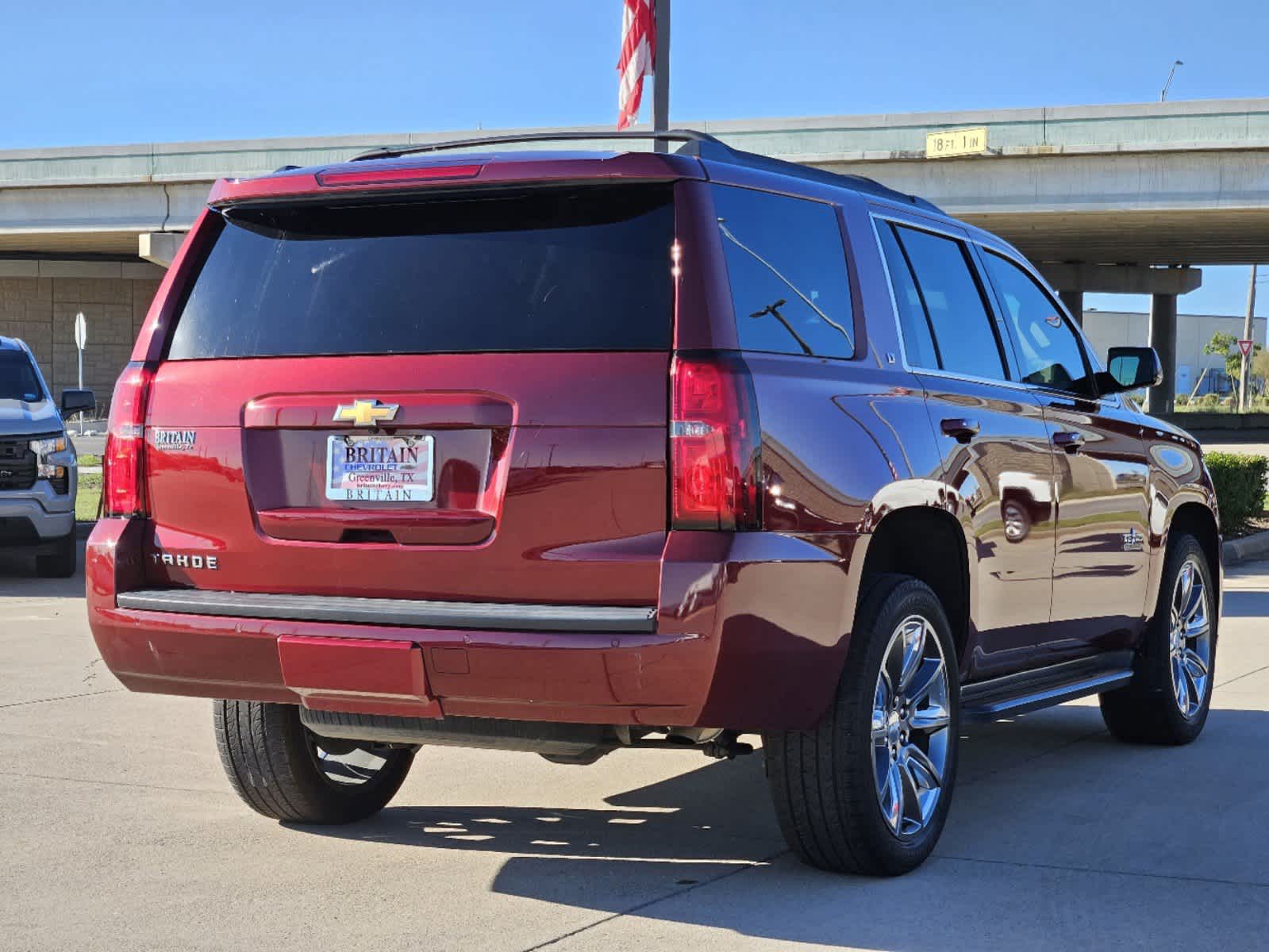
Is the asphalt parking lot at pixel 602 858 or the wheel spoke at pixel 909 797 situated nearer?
the asphalt parking lot at pixel 602 858

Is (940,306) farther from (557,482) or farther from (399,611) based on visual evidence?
(399,611)

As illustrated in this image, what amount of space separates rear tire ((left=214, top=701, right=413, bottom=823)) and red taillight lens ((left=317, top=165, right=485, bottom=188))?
1.61m

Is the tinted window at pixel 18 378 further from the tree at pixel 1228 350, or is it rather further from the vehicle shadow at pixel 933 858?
the tree at pixel 1228 350

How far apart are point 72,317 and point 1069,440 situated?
69.4 m

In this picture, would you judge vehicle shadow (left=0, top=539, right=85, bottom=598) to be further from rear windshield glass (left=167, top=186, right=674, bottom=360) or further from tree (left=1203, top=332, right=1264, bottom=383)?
tree (left=1203, top=332, right=1264, bottom=383)

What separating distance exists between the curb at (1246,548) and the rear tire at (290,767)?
1264 centimetres

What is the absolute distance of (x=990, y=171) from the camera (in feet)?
145

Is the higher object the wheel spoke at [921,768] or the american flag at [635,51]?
the american flag at [635,51]

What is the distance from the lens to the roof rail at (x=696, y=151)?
509 centimetres

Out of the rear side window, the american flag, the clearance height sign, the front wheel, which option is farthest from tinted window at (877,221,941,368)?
the clearance height sign

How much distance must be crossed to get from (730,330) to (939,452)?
1101 mm

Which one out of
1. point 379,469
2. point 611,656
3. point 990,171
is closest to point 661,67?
point 379,469

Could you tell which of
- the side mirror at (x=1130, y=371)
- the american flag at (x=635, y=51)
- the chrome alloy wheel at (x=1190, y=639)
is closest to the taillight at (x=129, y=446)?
the side mirror at (x=1130, y=371)

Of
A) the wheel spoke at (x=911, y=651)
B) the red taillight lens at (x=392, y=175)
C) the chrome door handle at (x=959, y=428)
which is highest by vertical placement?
the red taillight lens at (x=392, y=175)
